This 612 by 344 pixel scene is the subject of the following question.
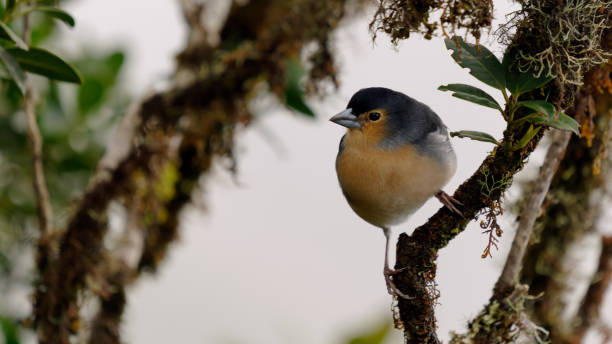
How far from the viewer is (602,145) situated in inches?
52.0

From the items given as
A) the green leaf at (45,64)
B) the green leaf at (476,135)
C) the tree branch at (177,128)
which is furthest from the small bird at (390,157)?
the tree branch at (177,128)

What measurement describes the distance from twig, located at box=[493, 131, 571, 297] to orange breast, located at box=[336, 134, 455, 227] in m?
0.15

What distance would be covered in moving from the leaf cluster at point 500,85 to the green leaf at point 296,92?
123cm

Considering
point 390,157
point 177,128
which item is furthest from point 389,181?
point 177,128

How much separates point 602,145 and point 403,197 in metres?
0.52

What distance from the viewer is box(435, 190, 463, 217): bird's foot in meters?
0.94

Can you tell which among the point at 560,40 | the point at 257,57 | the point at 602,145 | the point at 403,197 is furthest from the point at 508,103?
the point at 257,57

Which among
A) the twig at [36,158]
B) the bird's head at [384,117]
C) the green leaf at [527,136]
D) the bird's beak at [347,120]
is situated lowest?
the green leaf at [527,136]

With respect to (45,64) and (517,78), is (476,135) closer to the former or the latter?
(517,78)

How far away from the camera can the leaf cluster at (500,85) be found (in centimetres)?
88

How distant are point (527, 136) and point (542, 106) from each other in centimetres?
6

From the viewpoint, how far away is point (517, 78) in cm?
90

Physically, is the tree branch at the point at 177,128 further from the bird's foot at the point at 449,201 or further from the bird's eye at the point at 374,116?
the bird's foot at the point at 449,201

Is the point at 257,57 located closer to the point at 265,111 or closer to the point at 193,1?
the point at 265,111
